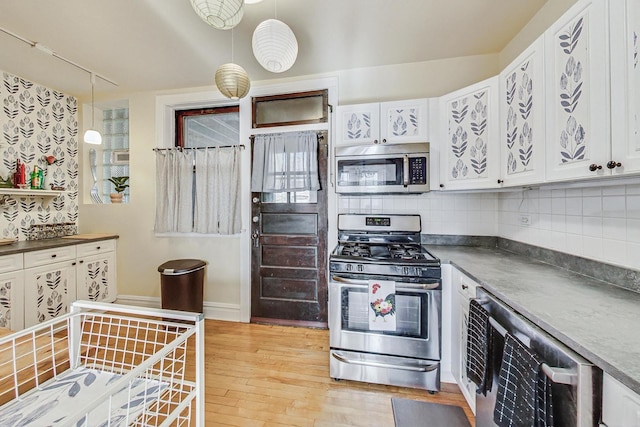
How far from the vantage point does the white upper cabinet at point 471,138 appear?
1.81m

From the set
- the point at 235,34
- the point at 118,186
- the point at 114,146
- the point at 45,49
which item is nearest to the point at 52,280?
the point at 118,186

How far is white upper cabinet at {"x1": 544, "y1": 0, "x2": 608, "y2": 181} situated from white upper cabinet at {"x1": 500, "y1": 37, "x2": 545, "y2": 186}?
2.3 inches

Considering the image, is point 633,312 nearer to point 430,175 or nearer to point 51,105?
point 430,175

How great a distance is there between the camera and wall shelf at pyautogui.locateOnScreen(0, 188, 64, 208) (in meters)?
2.59

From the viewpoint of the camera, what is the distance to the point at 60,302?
2.69 metres

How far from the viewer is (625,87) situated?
918mm

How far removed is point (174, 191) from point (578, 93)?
340 cm

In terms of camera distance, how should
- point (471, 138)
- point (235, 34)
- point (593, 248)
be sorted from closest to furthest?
point (593, 248) < point (471, 138) < point (235, 34)

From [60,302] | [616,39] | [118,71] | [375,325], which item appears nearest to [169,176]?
[118,71]

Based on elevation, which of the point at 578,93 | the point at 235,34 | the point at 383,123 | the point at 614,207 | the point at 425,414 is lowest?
the point at 425,414

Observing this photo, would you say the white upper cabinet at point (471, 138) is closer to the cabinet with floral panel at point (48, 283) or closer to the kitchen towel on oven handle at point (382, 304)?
the kitchen towel on oven handle at point (382, 304)

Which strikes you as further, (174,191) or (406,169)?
(174,191)

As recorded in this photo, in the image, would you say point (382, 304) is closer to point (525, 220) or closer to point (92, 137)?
point (525, 220)

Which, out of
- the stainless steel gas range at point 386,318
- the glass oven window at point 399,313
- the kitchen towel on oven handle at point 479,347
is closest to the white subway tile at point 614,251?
the kitchen towel on oven handle at point 479,347
